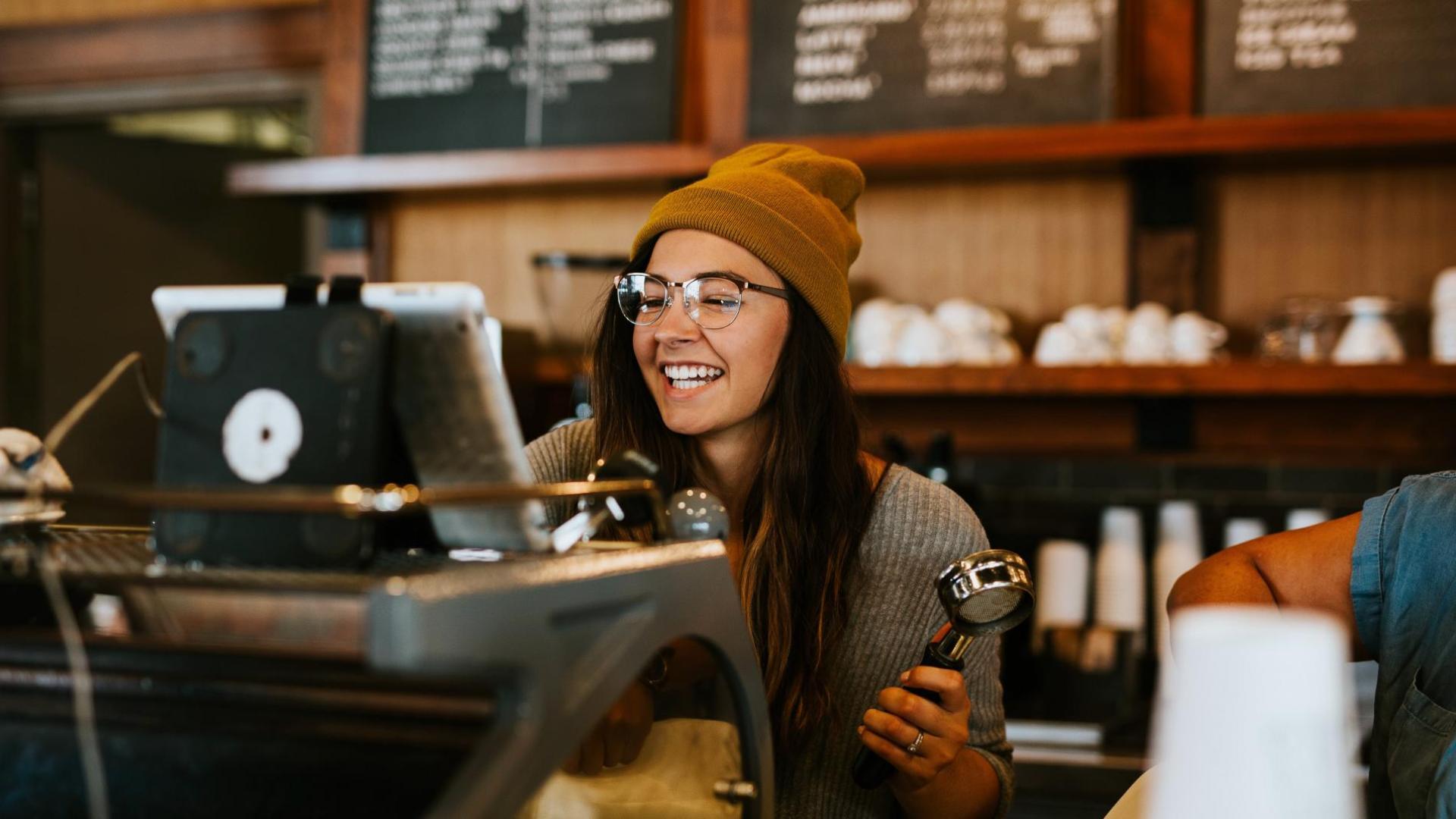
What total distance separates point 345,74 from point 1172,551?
211cm

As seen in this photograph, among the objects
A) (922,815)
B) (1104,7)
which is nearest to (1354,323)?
(1104,7)

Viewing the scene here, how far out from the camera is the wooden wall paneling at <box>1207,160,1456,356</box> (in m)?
2.47

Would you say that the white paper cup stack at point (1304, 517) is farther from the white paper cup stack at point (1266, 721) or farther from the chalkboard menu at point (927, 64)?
the white paper cup stack at point (1266, 721)

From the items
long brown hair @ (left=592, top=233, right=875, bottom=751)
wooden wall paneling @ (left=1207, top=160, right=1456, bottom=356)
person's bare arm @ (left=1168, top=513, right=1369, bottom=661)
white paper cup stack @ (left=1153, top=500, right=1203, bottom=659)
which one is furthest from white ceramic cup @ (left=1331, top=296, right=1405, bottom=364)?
long brown hair @ (left=592, top=233, right=875, bottom=751)

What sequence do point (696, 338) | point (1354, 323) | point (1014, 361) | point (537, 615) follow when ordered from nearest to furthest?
1. point (537, 615)
2. point (696, 338)
3. point (1354, 323)
4. point (1014, 361)

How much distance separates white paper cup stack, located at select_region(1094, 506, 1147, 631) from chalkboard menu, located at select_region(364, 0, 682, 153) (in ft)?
4.08

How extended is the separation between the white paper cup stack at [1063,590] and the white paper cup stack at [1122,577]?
0.04 meters

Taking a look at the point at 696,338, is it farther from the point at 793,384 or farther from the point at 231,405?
the point at 231,405

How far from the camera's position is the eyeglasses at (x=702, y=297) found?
1.40 metres

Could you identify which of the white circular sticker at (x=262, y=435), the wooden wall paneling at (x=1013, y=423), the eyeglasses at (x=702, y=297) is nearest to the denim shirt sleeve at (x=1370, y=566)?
the eyeglasses at (x=702, y=297)

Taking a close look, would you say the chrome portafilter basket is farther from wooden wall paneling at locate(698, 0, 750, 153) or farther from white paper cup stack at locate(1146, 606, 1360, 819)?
wooden wall paneling at locate(698, 0, 750, 153)

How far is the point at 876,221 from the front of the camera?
2.74 meters

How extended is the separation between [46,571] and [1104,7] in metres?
2.29

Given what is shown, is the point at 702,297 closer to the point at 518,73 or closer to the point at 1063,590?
the point at 1063,590
